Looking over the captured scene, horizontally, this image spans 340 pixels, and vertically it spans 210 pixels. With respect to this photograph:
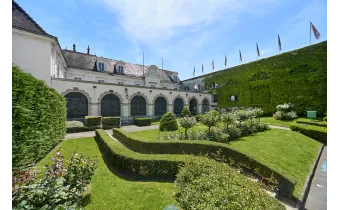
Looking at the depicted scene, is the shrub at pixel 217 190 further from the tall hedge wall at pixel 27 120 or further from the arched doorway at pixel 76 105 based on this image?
the arched doorway at pixel 76 105

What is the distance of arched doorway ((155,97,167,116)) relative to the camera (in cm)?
2430

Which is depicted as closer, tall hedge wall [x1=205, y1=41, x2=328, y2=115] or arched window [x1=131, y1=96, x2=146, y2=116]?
tall hedge wall [x1=205, y1=41, x2=328, y2=115]

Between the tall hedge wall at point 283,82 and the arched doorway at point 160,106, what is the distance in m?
14.9

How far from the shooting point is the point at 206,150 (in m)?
6.58

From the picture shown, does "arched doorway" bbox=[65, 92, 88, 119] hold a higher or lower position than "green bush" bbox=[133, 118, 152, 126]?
higher

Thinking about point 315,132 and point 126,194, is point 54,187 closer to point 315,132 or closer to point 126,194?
point 126,194

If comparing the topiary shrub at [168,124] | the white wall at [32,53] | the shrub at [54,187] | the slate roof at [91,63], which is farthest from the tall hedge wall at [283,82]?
the white wall at [32,53]

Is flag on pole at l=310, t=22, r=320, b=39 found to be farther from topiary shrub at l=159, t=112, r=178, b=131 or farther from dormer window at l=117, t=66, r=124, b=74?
dormer window at l=117, t=66, r=124, b=74

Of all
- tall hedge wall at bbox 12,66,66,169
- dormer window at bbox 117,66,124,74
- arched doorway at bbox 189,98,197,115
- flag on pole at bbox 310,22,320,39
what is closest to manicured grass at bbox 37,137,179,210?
tall hedge wall at bbox 12,66,66,169

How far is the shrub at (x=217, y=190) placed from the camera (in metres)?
2.75

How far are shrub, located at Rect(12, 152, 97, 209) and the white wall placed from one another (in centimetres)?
1381

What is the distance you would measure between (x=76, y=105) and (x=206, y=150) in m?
17.4
